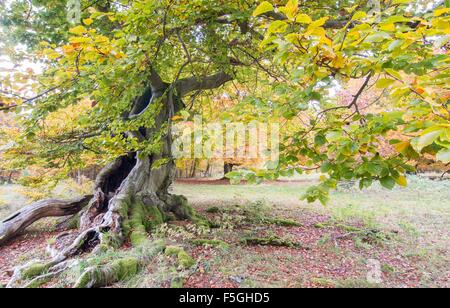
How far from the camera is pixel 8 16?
4684 millimetres

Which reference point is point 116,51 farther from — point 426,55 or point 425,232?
point 425,232

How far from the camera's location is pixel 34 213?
525 cm

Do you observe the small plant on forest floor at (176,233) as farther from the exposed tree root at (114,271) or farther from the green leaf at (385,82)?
the green leaf at (385,82)

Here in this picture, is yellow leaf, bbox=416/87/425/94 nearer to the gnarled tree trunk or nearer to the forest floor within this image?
the forest floor

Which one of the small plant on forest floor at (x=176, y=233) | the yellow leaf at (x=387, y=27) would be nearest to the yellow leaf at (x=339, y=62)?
the yellow leaf at (x=387, y=27)

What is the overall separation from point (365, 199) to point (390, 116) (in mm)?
10204

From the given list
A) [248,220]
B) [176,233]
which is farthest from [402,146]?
[248,220]

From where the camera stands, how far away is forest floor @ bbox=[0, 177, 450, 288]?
10.1 feet

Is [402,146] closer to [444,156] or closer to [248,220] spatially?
[444,156]

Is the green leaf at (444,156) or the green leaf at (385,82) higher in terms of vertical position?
the green leaf at (385,82)

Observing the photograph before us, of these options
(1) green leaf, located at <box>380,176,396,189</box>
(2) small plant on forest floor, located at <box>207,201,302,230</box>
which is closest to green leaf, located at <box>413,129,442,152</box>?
(1) green leaf, located at <box>380,176,396,189</box>

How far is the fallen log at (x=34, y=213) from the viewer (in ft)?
16.0

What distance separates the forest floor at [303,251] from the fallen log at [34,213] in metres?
0.23

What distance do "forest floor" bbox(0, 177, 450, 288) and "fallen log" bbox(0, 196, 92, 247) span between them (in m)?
0.23
